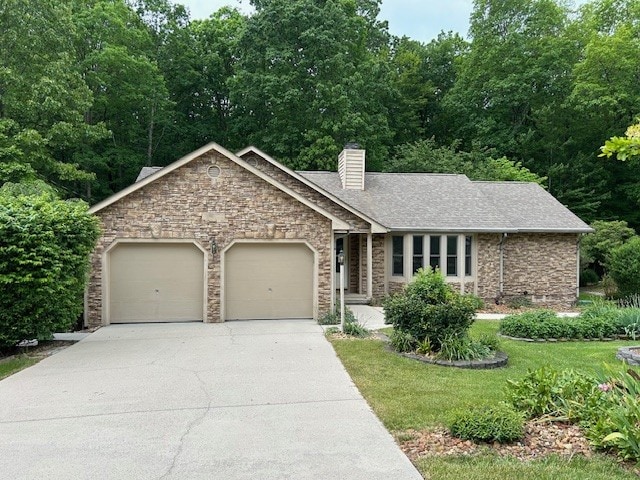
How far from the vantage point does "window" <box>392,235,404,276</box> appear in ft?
51.2

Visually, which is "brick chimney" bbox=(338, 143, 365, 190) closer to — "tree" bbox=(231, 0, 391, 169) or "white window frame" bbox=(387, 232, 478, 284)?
"white window frame" bbox=(387, 232, 478, 284)

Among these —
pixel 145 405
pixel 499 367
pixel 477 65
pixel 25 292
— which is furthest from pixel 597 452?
pixel 477 65

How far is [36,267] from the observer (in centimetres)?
846

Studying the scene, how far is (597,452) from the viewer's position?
169 inches

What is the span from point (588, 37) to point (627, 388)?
33.7m

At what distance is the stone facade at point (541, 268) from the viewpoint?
1616cm

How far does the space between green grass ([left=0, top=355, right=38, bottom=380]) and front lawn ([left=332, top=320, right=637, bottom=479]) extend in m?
5.64

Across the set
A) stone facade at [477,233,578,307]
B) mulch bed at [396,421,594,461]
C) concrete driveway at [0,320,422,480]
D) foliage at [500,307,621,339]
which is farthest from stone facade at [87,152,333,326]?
stone facade at [477,233,578,307]

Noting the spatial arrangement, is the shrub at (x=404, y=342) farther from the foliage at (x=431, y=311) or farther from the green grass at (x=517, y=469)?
the green grass at (x=517, y=469)

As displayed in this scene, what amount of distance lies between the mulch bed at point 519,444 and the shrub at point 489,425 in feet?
0.20

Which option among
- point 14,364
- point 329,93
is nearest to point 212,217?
point 14,364

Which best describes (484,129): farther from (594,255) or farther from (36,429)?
(36,429)

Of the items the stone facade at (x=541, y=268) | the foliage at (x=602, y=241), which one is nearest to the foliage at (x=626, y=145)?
the stone facade at (x=541, y=268)

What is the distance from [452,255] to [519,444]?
11.5 metres
